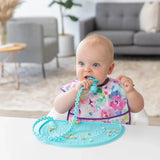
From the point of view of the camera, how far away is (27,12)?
573cm

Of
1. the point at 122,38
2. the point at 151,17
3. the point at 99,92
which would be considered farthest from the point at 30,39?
the point at 99,92

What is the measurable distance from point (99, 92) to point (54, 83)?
268cm

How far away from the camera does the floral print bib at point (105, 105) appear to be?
1162 mm

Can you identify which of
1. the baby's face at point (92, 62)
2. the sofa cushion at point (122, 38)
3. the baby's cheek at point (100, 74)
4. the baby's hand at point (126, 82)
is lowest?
the sofa cushion at point (122, 38)

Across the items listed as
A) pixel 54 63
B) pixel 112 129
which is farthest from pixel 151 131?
pixel 54 63

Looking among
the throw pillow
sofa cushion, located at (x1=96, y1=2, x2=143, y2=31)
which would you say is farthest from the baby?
sofa cushion, located at (x1=96, y1=2, x2=143, y2=31)

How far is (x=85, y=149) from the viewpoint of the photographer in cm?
82

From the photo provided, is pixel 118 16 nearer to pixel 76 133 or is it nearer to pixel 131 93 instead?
pixel 131 93

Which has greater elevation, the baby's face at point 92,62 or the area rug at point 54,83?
the baby's face at point 92,62

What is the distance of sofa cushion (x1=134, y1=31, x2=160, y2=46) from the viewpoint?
15.3ft

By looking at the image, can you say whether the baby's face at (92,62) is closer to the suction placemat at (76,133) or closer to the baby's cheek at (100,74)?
A: the baby's cheek at (100,74)

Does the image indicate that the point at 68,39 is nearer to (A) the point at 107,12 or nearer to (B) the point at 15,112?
(A) the point at 107,12

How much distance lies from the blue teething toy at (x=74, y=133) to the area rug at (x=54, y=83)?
1.92 meters

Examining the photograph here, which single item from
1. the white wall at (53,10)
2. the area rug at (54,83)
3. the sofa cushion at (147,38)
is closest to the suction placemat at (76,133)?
the area rug at (54,83)
